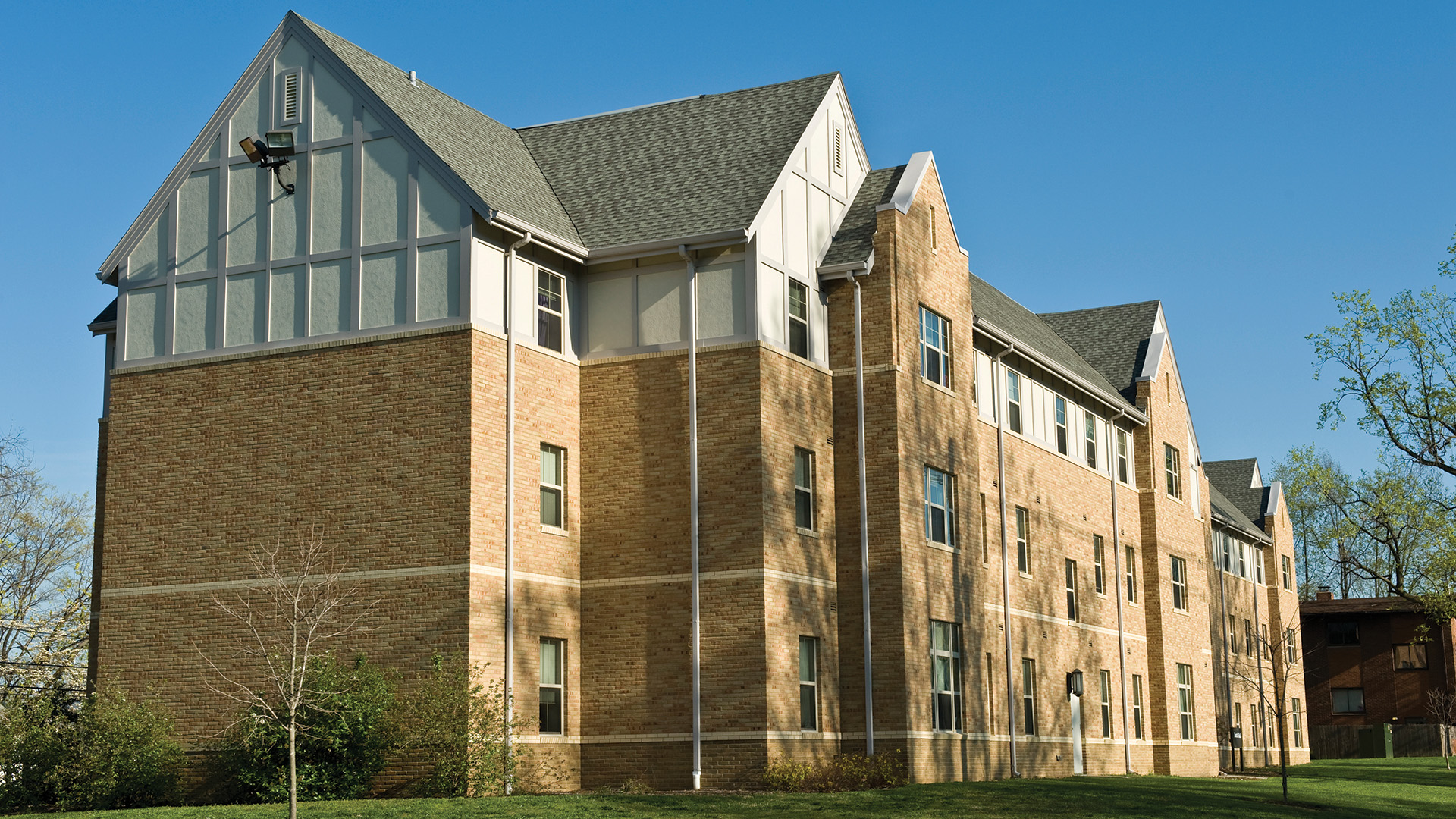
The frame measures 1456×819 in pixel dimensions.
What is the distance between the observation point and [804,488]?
93.4ft

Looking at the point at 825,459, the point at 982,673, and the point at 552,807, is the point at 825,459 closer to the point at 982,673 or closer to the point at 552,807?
the point at 982,673

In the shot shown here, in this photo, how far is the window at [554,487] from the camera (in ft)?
89.0

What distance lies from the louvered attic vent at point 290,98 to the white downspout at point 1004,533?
1660cm

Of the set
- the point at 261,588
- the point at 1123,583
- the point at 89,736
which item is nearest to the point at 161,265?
the point at 261,588

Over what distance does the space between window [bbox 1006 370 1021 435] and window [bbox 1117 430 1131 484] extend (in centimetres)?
748

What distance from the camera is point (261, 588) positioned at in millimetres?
26266

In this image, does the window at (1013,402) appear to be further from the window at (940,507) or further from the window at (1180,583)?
the window at (1180,583)

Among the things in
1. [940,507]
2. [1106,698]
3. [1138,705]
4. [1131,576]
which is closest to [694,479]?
[940,507]

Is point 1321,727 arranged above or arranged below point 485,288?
below

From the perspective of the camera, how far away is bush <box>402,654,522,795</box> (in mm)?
23953

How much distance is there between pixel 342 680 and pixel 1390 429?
2738cm

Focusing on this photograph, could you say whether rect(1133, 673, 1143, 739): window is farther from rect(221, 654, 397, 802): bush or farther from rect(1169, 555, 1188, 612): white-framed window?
rect(221, 654, 397, 802): bush

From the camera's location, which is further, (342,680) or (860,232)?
(860,232)

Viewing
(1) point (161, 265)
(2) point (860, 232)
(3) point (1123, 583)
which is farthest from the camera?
(3) point (1123, 583)
